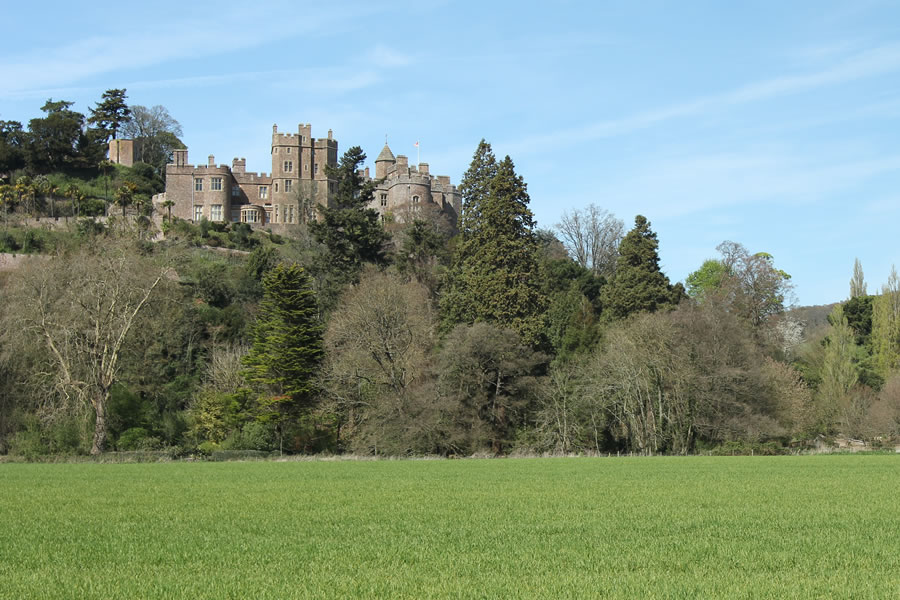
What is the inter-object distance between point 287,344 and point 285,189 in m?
53.6

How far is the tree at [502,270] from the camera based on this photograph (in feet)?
151

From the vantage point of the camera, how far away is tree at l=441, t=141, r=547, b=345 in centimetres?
4600

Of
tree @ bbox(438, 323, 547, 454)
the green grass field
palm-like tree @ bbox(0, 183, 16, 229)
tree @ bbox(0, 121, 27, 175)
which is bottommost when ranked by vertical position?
the green grass field

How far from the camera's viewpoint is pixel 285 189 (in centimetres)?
9756

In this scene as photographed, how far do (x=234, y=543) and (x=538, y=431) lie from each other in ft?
106

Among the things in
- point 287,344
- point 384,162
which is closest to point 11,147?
point 384,162

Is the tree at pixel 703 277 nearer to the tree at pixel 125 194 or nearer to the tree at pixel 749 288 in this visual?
the tree at pixel 749 288

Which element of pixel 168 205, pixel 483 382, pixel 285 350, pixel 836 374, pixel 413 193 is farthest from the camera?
pixel 413 193

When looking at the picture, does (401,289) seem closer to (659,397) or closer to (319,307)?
(319,307)

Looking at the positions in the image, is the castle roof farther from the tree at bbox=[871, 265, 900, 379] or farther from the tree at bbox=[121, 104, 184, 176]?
the tree at bbox=[871, 265, 900, 379]

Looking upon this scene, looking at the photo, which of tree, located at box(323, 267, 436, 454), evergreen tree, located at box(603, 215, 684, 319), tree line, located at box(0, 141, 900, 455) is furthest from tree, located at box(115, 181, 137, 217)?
evergreen tree, located at box(603, 215, 684, 319)

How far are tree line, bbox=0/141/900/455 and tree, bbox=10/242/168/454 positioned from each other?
147 millimetres

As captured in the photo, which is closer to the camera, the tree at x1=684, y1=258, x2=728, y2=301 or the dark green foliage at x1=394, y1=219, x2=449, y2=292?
the dark green foliage at x1=394, y1=219, x2=449, y2=292

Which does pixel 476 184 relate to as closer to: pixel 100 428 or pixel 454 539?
pixel 100 428
